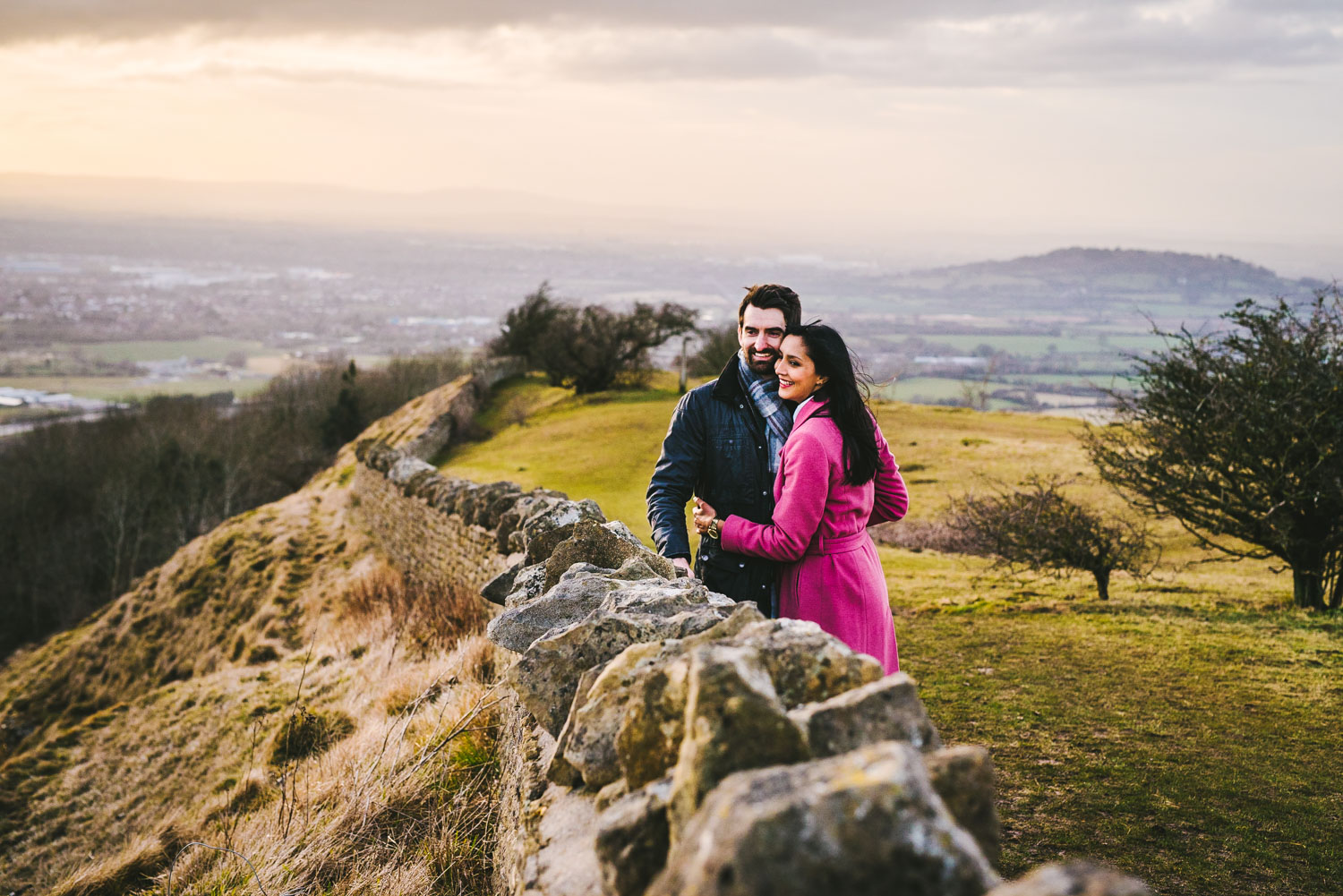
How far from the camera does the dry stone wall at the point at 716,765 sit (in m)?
1.34

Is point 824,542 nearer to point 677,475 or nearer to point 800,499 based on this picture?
point 800,499

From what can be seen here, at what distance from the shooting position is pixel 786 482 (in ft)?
11.3

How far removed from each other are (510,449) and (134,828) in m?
18.6

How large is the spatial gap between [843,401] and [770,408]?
1.76ft

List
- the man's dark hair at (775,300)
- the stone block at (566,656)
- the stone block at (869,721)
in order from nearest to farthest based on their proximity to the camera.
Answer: the stone block at (869,721), the stone block at (566,656), the man's dark hair at (775,300)

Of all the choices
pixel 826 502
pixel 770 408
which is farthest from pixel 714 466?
pixel 826 502

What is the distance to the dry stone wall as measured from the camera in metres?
1.34

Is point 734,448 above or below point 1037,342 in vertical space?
above

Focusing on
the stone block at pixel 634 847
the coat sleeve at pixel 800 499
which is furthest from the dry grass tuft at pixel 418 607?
the stone block at pixel 634 847

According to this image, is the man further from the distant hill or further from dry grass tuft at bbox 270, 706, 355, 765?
the distant hill

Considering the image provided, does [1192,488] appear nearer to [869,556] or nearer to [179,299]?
[869,556]

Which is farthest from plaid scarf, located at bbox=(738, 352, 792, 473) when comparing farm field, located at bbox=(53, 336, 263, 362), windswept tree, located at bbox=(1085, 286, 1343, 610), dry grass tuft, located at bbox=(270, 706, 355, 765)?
farm field, located at bbox=(53, 336, 263, 362)

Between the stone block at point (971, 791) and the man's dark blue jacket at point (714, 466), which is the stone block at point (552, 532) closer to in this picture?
the man's dark blue jacket at point (714, 466)

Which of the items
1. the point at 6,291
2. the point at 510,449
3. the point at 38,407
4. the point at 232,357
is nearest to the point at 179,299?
the point at 6,291
